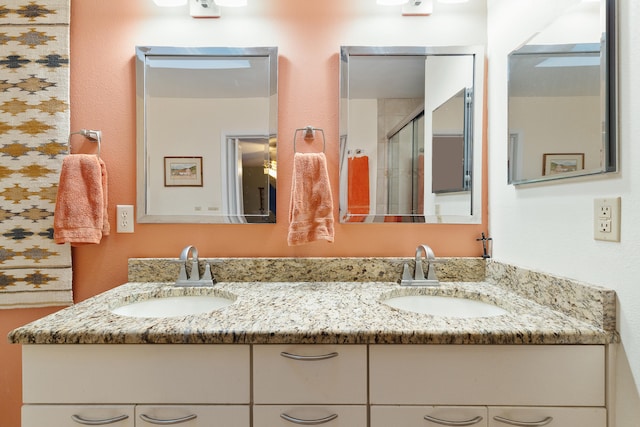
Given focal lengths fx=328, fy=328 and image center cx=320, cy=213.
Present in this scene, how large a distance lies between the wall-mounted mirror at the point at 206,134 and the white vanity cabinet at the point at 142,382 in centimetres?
63

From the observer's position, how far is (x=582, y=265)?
91cm

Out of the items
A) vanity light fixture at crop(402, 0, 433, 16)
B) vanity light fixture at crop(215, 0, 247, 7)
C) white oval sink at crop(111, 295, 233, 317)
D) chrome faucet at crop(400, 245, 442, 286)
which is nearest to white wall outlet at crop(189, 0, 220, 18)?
vanity light fixture at crop(215, 0, 247, 7)

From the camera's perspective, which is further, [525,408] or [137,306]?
Result: [137,306]

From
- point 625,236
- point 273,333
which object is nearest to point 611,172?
point 625,236

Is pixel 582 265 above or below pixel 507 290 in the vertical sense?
above

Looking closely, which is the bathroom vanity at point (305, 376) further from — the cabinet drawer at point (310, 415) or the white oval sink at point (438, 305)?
the white oval sink at point (438, 305)

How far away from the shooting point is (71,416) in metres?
0.85

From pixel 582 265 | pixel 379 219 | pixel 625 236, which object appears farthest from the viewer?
pixel 379 219

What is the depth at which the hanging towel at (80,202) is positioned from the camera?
4.08 ft

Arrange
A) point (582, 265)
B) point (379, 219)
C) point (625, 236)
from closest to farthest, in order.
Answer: point (625, 236) → point (582, 265) → point (379, 219)

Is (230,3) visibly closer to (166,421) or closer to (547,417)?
(166,421)

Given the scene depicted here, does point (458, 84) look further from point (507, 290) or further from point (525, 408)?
point (525, 408)

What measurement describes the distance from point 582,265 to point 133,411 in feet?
4.16

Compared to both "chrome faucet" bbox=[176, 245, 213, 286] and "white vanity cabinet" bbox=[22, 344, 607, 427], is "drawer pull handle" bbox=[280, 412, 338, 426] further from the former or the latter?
"chrome faucet" bbox=[176, 245, 213, 286]
